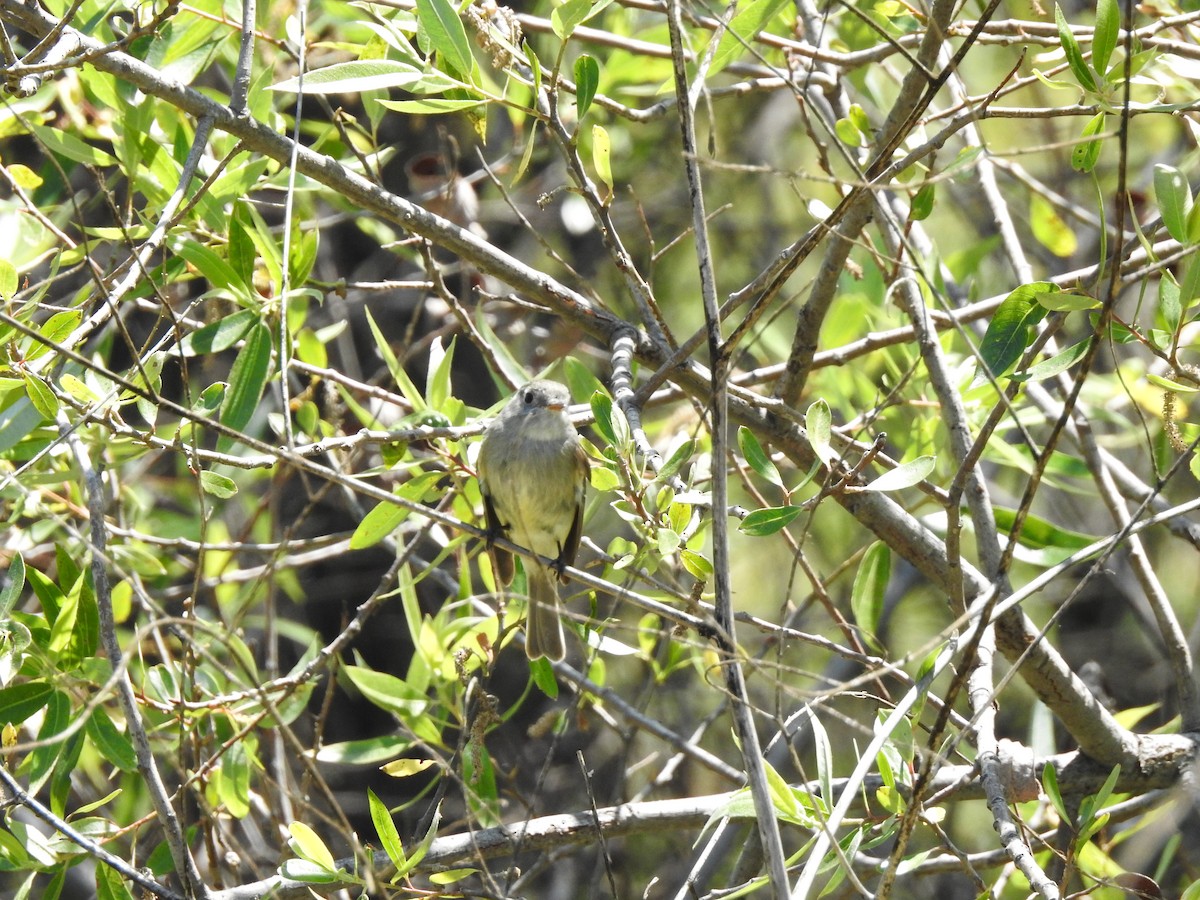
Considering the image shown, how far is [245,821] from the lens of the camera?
4.88m

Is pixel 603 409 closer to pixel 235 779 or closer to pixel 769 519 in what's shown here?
pixel 769 519

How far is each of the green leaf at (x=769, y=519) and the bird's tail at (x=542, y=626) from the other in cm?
147

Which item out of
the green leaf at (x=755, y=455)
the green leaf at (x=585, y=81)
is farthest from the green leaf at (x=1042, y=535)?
the green leaf at (x=585, y=81)

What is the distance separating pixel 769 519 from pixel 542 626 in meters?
1.96

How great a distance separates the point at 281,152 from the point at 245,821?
3.01 m

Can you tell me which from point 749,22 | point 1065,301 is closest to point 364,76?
point 749,22

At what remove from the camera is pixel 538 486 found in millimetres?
4598

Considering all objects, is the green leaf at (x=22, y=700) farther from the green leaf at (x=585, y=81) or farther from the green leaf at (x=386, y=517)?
the green leaf at (x=585, y=81)

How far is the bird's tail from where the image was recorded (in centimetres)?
430

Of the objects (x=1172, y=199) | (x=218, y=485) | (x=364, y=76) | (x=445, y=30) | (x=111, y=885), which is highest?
(x=445, y=30)

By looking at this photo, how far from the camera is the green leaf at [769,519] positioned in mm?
2795

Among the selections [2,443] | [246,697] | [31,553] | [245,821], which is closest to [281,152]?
[2,443]

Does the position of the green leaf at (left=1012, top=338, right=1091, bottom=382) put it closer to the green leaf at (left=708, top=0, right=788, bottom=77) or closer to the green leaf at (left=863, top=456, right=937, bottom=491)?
the green leaf at (left=863, top=456, right=937, bottom=491)

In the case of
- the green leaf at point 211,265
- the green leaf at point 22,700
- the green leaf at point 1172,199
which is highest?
the green leaf at point 1172,199
